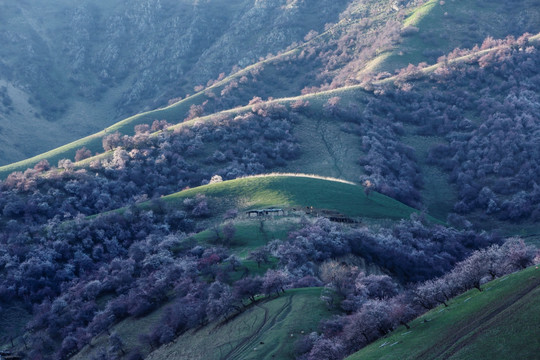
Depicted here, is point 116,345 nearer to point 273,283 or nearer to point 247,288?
point 247,288

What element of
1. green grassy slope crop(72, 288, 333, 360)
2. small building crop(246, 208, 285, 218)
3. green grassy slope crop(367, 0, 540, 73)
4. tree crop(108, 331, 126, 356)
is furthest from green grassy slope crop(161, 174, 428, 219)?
green grassy slope crop(367, 0, 540, 73)

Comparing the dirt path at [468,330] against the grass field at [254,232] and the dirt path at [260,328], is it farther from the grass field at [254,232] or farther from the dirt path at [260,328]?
the grass field at [254,232]

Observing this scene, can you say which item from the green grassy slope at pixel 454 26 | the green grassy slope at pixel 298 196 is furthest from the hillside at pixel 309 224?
the green grassy slope at pixel 454 26

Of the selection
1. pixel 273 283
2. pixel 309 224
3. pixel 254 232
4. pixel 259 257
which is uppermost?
pixel 254 232

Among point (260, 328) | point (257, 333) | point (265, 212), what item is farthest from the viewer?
point (265, 212)

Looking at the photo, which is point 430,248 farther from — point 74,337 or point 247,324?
point 74,337

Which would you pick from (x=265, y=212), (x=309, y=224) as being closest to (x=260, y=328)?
(x=309, y=224)

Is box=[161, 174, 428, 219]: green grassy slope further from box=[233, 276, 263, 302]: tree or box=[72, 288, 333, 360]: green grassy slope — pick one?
box=[72, 288, 333, 360]: green grassy slope

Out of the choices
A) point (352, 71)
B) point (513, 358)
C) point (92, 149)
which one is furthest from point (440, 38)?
point (513, 358)
